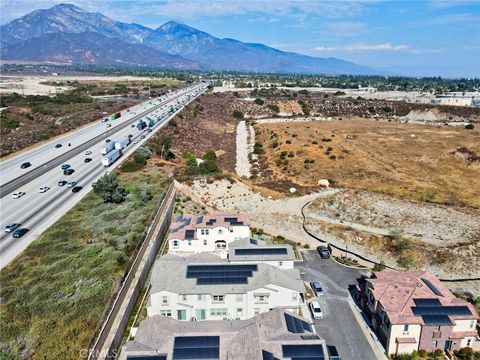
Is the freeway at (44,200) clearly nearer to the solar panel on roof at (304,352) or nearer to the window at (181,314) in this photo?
the window at (181,314)

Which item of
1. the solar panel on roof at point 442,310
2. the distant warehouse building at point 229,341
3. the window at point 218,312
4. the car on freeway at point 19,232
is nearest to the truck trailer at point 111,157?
the car on freeway at point 19,232

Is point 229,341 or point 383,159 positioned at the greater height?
point 383,159

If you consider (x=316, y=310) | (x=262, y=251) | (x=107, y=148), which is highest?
(x=107, y=148)

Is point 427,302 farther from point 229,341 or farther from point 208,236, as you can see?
point 208,236

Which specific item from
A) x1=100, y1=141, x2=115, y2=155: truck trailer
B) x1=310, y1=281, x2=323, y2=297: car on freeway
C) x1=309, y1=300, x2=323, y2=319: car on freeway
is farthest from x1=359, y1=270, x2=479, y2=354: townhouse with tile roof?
x1=100, y1=141, x2=115, y2=155: truck trailer

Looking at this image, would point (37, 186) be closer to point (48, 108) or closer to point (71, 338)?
point (71, 338)

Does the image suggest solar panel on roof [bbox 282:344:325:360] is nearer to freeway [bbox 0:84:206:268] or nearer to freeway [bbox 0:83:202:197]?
freeway [bbox 0:84:206:268]

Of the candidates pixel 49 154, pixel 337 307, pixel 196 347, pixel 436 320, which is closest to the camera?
pixel 196 347

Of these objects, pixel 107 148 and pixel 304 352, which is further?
pixel 107 148

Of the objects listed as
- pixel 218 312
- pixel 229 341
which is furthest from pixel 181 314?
pixel 229 341
